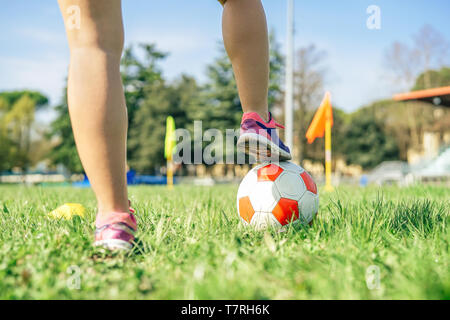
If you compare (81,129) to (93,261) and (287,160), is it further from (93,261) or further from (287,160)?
(287,160)

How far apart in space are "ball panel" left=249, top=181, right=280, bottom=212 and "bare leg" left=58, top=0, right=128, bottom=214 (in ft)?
2.66

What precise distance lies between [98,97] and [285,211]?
3.65 feet

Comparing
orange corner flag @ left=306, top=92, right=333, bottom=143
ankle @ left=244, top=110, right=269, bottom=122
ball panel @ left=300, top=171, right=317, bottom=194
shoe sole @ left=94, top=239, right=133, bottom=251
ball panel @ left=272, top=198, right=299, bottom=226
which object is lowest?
shoe sole @ left=94, top=239, right=133, bottom=251

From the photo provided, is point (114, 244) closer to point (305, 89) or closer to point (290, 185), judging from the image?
point (290, 185)

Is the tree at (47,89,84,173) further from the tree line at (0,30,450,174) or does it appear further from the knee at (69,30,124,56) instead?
the knee at (69,30,124,56)

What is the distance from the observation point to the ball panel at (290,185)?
2.08m

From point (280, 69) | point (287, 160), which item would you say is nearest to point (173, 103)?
point (280, 69)

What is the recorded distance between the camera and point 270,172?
2176 millimetres

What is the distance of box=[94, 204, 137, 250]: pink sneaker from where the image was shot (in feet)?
4.65

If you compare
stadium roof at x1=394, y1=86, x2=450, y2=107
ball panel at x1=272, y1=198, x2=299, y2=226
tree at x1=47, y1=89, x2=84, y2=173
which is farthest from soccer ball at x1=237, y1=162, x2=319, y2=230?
tree at x1=47, y1=89, x2=84, y2=173

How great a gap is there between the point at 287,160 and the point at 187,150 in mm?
31337

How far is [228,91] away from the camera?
99.4 feet
